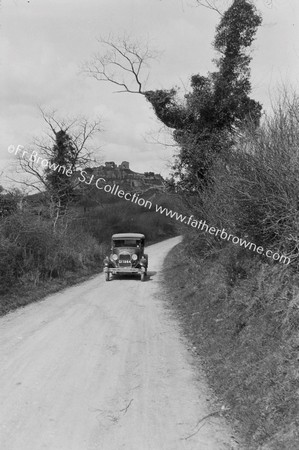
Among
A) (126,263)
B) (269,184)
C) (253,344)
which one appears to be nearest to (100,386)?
(253,344)

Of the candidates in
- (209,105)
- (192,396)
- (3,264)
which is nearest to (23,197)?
(3,264)

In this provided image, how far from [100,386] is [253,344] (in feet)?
7.83

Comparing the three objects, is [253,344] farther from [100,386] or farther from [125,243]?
[125,243]

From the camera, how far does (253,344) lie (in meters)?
5.80

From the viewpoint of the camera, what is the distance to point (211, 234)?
45.3 feet

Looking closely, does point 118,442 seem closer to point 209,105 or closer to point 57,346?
point 57,346

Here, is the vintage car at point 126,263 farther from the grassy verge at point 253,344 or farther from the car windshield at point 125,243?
the grassy verge at point 253,344

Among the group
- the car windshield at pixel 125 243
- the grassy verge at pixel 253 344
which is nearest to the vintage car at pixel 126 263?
the car windshield at pixel 125 243

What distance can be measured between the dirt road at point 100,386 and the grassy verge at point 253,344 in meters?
0.36

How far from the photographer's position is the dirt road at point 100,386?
400 cm

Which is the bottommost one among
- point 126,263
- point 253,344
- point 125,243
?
point 126,263

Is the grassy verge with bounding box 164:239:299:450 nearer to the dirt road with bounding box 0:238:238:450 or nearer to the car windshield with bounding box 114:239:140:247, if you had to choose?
the dirt road with bounding box 0:238:238:450

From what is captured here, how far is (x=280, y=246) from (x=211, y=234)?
6591 millimetres

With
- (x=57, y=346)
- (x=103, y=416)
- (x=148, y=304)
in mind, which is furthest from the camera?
(x=148, y=304)
